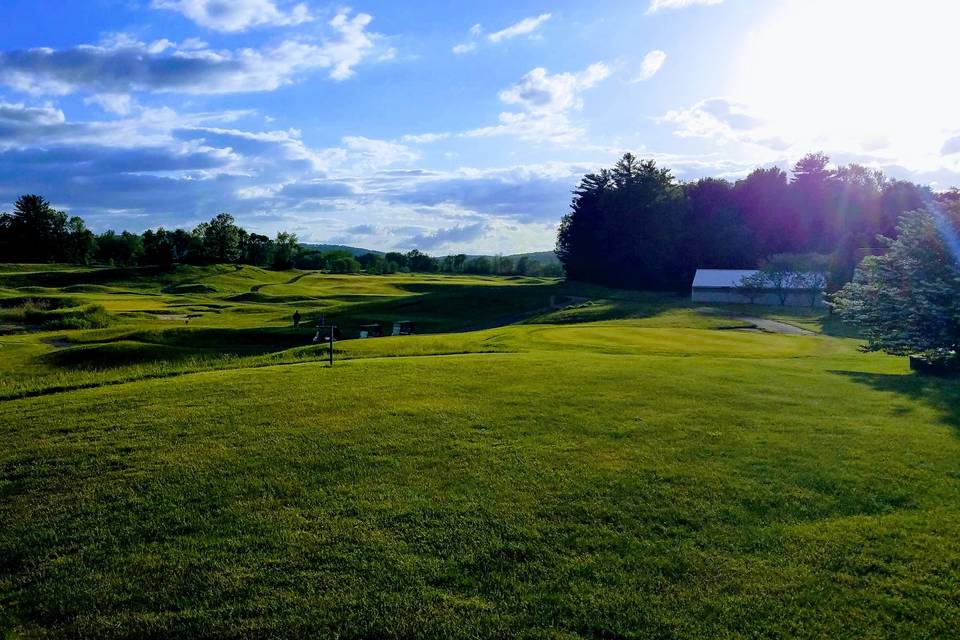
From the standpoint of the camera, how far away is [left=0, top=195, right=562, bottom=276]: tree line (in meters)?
119

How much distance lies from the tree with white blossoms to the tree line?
4014 inches

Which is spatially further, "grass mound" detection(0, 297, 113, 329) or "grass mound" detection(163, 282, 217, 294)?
"grass mound" detection(163, 282, 217, 294)

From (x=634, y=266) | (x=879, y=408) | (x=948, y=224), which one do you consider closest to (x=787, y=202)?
(x=634, y=266)

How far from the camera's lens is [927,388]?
16.3m

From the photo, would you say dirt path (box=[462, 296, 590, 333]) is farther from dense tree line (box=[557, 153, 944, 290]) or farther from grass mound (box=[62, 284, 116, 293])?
grass mound (box=[62, 284, 116, 293])

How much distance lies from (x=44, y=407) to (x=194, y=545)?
29.1 feet

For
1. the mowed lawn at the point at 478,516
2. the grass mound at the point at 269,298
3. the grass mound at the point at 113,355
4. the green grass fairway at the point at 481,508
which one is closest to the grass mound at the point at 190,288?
the grass mound at the point at 269,298

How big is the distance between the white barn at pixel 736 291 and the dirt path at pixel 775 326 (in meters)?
16.7

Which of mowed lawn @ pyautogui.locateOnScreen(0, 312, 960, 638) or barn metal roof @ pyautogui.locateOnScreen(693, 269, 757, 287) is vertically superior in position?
barn metal roof @ pyautogui.locateOnScreen(693, 269, 757, 287)

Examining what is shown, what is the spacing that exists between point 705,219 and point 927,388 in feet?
264

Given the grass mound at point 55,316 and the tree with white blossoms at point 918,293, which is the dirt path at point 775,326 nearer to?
the tree with white blossoms at point 918,293

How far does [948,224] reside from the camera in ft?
68.9

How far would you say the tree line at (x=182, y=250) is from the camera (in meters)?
119

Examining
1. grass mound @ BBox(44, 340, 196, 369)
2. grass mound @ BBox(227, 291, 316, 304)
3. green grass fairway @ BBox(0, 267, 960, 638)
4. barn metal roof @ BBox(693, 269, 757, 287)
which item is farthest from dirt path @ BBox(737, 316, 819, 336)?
grass mound @ BBox(227, 291, 316, 304)
